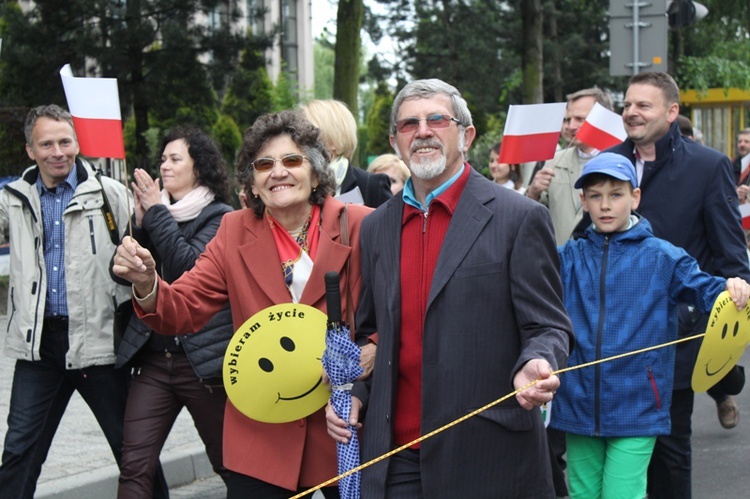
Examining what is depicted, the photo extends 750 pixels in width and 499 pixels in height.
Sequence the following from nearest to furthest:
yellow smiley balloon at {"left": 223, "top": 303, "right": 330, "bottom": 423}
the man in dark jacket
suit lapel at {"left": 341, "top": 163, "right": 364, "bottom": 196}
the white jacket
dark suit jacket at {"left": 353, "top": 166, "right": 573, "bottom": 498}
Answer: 1. dark suit jacket at {"left": 353, "top": 166, "right": 573, "bottom": 498}
2. yellow smiley balloon at {"left": 223, "top": 303, "right": 330, "bottom": 423}
3. the man in dark jacket
4. the white jacket
5. suit lapel at {"left": 341, "top": 163, "right": 364, "bottom": 196}

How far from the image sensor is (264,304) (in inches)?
157

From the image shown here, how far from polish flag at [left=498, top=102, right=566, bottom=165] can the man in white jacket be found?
2325mm

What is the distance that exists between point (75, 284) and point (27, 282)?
0.22 m

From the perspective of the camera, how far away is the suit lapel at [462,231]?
343 centimetres

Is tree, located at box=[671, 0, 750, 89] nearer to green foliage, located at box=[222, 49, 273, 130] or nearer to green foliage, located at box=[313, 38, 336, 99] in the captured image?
green foliage, located at box=[222, 49, 273, 130]

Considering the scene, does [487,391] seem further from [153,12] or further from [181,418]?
[153,12]

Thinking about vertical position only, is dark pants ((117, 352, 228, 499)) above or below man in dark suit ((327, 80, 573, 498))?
below

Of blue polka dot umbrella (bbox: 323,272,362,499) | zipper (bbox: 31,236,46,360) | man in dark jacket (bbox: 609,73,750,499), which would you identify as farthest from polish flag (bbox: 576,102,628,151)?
blue polka dot umbrella (bbox: 323,272,362,499)

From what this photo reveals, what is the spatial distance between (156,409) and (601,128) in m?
3.13

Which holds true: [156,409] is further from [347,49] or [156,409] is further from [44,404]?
[347,49]

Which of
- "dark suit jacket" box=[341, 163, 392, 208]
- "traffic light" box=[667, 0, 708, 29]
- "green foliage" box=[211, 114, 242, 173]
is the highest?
"traffic light" box=[667, 0, 708, 29]

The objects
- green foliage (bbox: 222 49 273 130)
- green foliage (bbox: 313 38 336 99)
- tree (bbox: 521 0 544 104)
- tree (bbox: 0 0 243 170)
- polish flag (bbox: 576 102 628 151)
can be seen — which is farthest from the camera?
green foliage (bbox: 313 38 336 99)

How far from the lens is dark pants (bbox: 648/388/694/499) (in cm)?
498

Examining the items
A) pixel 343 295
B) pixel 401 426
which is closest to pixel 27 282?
pixel 343 295
